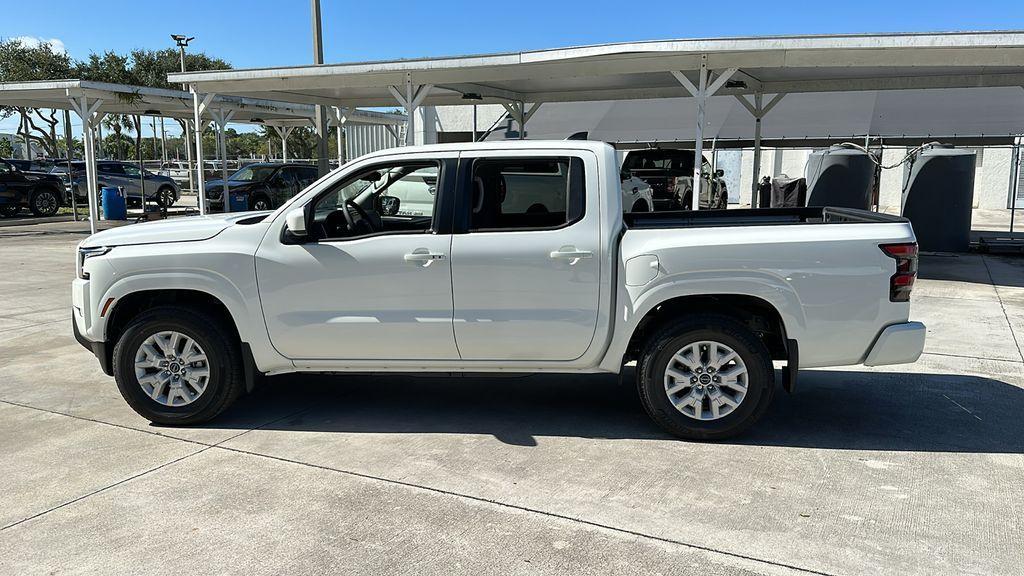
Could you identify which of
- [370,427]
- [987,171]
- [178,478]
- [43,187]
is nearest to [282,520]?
[178,478]

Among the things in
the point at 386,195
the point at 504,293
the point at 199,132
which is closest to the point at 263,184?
the point at 199,132

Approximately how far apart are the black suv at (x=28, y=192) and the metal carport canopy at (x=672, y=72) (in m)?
10.6

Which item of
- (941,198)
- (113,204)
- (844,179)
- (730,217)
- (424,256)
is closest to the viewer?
(424,256)

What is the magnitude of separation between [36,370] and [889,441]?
22.1ft

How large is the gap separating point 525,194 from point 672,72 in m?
7.85

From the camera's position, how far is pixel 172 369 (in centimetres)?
521

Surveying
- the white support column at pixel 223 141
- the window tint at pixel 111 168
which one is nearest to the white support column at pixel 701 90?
the white support column at pixel 223 141

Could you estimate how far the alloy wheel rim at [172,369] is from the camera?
5.20 m

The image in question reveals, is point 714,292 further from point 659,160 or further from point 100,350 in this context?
point 659,160

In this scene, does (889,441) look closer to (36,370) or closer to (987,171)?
(36,370)

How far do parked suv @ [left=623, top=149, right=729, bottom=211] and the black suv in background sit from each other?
9780 mm

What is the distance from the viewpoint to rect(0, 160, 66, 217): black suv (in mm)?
23184

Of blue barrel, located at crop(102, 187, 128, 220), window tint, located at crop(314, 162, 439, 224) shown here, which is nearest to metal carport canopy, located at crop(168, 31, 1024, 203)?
window tint, located at crop(314, 162, 439, 224)

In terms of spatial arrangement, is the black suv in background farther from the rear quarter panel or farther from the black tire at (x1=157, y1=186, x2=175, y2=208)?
the rear quarter panel
